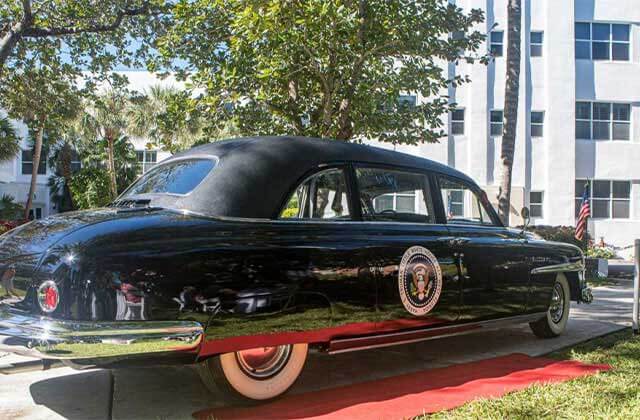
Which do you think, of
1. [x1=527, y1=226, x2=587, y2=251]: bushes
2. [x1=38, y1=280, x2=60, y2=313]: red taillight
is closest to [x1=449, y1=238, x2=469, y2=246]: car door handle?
[x1=38, y1=280, x2=60, y2=313]: red taillight

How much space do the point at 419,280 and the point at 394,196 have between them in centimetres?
79

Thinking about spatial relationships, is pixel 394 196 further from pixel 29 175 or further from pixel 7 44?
pixel 29 175

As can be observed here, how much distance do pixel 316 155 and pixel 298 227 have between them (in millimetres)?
649

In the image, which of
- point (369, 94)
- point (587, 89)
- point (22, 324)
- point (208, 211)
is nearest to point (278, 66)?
point (369, 94)

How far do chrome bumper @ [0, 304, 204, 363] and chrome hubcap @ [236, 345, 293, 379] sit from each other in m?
0.53

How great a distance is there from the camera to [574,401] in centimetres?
406

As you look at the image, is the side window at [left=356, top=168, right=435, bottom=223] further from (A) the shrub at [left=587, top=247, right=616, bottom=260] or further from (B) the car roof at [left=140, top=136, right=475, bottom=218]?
(A) the shrub at [left=587, top=247, right=616, bottom=260]

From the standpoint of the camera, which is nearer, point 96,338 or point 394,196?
point 96,338

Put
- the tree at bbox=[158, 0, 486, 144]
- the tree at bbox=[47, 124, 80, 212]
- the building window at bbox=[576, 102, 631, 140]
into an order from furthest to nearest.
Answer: the tree at bbox=[47, 124, 80, 212]
the building window at bbox=[576, 102, 631, 140]
the tree at bbox=[158, 0, 486, 144]

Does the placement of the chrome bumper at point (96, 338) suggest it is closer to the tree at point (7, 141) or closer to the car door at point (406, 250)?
the car door at point (406, 250)

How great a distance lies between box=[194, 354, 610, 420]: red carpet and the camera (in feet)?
12.6

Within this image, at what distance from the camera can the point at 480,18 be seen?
10469mm

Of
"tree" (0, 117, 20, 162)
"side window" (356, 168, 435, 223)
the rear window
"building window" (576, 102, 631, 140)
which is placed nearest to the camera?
the rear window

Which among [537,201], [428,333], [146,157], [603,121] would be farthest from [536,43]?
[428,333]
